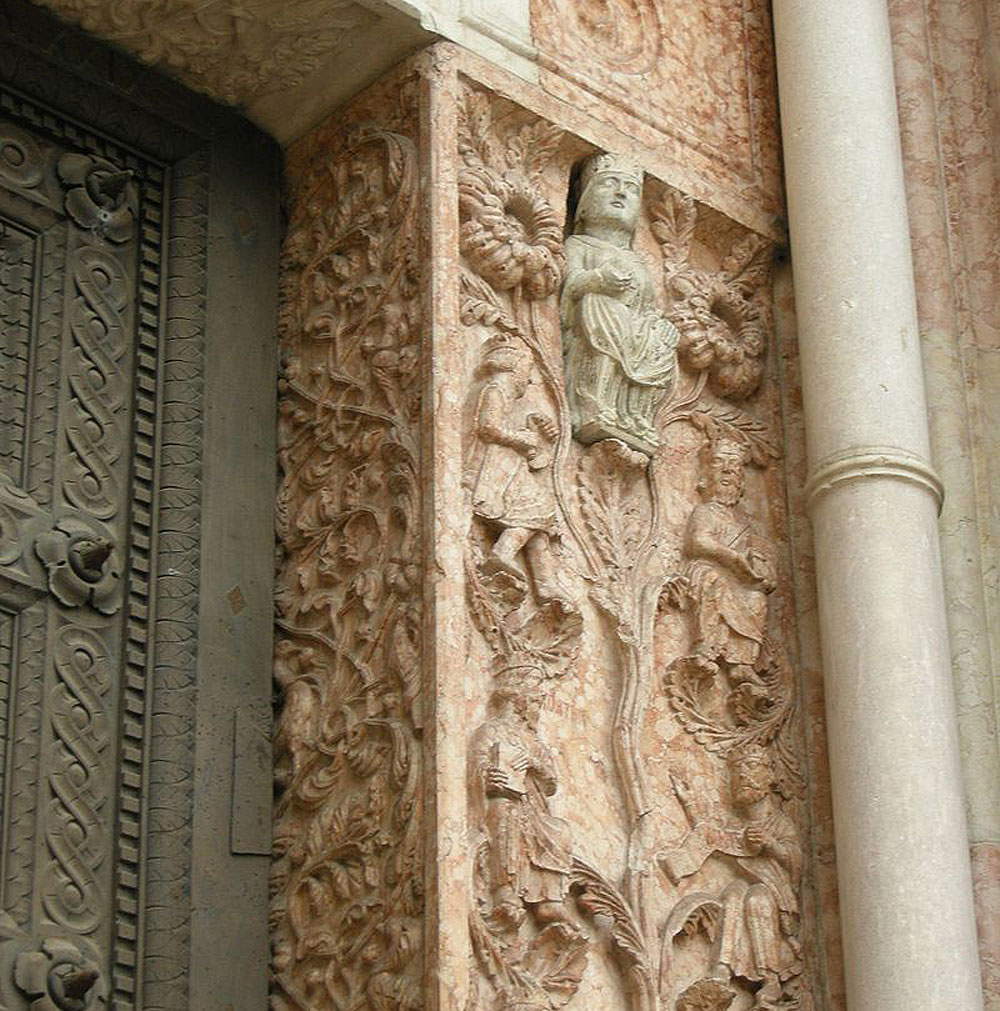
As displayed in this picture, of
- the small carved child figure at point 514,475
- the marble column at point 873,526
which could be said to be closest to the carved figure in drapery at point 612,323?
the small carved child figure at point 514,475

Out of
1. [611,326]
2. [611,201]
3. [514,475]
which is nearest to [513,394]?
[514,475]

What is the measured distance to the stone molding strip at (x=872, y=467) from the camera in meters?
5.50

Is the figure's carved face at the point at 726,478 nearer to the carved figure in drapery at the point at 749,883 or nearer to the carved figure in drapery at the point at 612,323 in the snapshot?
the carved figure in drapery at the point at 612,323

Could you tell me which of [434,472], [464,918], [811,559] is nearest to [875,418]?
[811,559]

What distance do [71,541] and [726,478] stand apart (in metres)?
1.54

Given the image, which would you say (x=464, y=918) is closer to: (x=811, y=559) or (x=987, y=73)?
(x=811, y=559)

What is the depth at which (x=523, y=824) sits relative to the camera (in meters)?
4.83

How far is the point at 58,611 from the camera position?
4.97 meters

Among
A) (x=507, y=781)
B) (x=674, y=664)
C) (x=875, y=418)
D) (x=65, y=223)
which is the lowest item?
(x=507, y=781)

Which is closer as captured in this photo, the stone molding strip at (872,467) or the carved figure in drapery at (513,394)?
the carved figure in drapery at (513,394)

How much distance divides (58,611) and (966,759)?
2.02 m

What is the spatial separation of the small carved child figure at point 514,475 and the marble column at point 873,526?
0.68 metres

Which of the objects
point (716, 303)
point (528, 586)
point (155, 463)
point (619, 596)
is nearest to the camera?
point (528, 586)

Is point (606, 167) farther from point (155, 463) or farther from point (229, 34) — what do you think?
point (155, 463)
